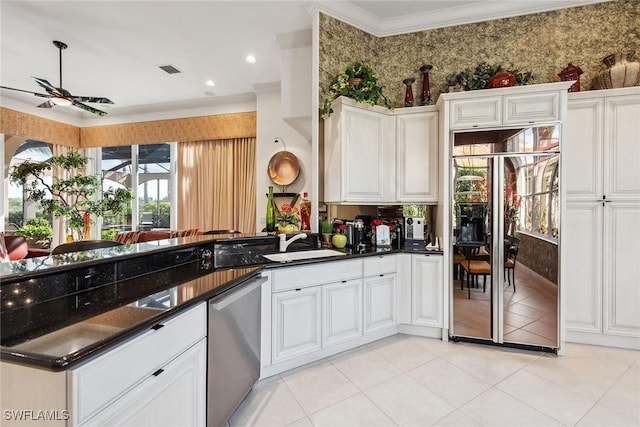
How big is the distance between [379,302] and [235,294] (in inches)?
62.9

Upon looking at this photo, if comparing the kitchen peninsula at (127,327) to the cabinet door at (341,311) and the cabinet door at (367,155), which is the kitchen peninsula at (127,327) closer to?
the cabinet door at (341,311)

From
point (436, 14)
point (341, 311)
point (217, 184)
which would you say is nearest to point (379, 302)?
point (341, 311)

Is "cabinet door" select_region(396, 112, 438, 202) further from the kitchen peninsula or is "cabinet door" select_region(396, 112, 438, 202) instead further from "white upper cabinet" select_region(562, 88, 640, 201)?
the kitchen peninsula

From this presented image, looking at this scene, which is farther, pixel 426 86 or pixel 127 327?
pixel 426 86

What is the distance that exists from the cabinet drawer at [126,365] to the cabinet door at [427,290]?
2.21 m

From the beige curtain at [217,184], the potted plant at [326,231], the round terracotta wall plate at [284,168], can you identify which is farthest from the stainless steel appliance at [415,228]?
the beige curtain at [217,184]

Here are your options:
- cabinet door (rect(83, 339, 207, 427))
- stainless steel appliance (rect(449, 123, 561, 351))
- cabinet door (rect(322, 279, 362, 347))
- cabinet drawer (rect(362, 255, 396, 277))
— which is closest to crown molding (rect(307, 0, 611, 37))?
stainless steel appliance (rect(449, 123, 561, 351))

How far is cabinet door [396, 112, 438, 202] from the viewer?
3.15m

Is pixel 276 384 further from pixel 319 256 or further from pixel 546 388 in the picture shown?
pixel 546 388

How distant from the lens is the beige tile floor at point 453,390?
73.9 inches

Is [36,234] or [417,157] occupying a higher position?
[417,157]

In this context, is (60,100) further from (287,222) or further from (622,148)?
(622,148)

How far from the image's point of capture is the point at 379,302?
114 inches

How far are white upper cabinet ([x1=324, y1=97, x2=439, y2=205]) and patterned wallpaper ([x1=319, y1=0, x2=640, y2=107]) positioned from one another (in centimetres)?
48
